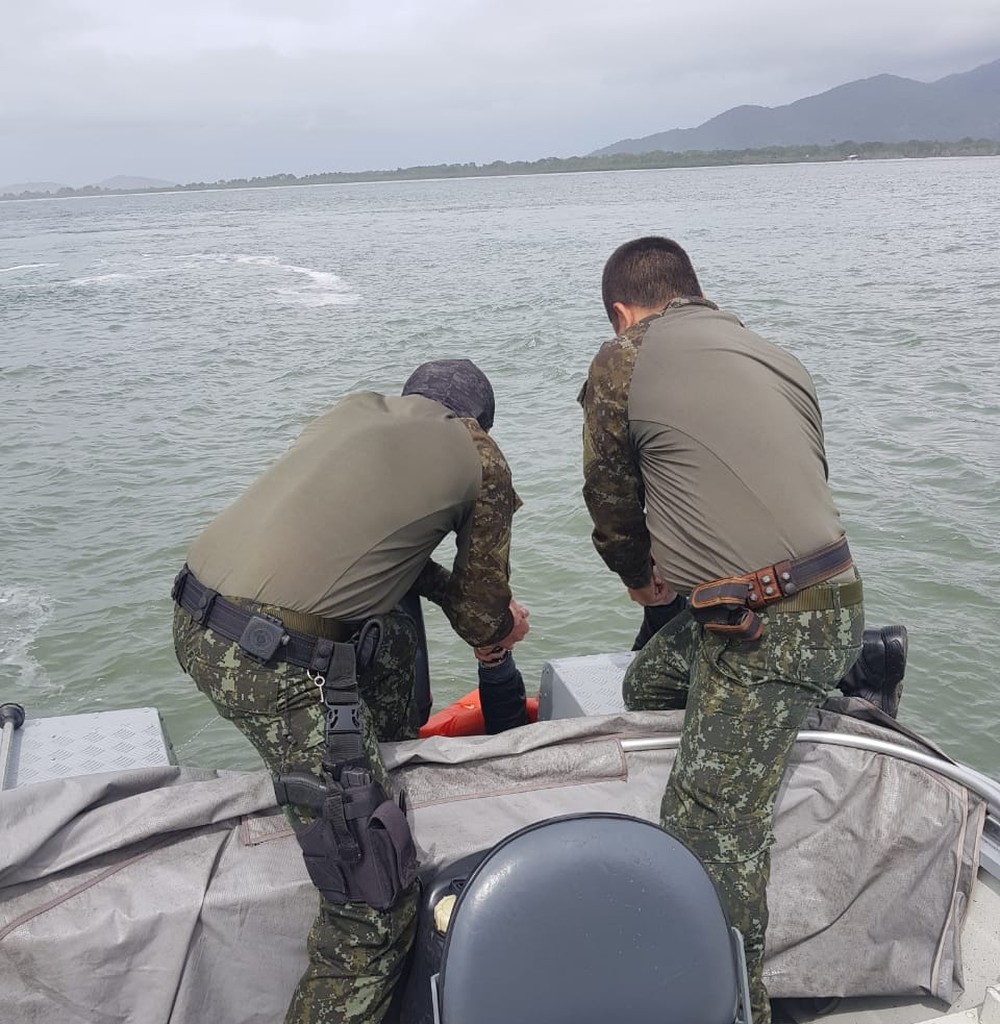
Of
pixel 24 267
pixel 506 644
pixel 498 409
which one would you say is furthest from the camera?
pixel 24 267

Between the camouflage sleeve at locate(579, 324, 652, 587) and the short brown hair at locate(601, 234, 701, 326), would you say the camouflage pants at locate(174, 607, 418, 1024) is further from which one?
the short brown hair at locate(601, 234, 701, 326)

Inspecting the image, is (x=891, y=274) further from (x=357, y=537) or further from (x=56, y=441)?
(x=357, y=537)

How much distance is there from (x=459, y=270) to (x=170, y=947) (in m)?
27.4

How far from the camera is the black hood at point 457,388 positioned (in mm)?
3061

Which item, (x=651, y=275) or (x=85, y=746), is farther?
(x=651, y=275)

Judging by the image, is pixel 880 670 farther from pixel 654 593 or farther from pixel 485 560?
pixel 485 560

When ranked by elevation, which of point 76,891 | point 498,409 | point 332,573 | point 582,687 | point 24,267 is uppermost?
point 332,573

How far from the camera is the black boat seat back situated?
1.74m

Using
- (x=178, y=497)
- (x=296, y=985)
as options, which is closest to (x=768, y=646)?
(x=296, y=985)

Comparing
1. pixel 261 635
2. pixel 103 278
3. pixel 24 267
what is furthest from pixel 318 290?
pixel 261 635

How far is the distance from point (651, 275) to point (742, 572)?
1138mm

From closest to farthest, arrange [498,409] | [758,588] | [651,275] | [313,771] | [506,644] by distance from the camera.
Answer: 1. [313,771]
2. [758,588]
3. [651,275]
4. [506,644]
5. [498,409]

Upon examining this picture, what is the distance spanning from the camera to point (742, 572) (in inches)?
107

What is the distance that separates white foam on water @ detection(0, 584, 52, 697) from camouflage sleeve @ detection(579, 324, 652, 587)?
15.9 ft
